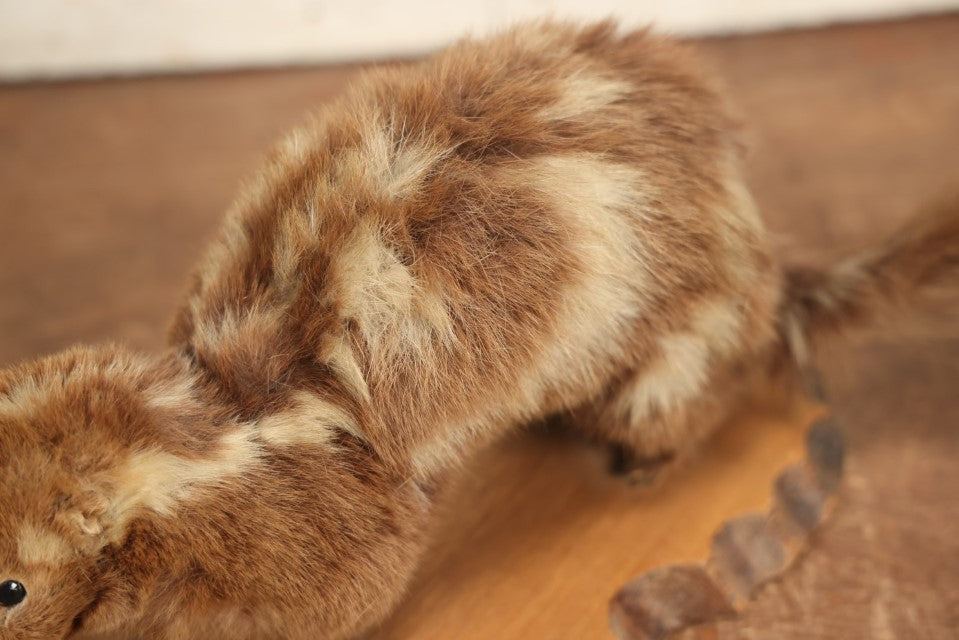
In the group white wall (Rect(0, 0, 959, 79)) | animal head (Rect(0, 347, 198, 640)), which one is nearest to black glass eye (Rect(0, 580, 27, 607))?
animal head (Rect(0, 347, 198, 640))

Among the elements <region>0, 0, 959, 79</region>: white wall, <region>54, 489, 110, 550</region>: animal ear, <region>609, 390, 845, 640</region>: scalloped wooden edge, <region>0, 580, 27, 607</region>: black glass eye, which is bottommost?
<region>609, 390, 845, 640</region>: scalloped wooden edge

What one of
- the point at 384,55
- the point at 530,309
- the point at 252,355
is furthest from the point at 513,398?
the point at 384,55

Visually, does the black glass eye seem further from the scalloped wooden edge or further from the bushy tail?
the bushy tail

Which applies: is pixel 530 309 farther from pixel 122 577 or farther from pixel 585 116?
pixel 122 577

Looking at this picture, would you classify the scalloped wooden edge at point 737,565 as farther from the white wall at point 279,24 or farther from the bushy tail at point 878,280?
the white wall at point 279,24

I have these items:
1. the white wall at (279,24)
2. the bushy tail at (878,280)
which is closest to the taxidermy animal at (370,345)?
the bushy tail at (878,280)

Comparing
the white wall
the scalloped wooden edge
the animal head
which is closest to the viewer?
the animal head
